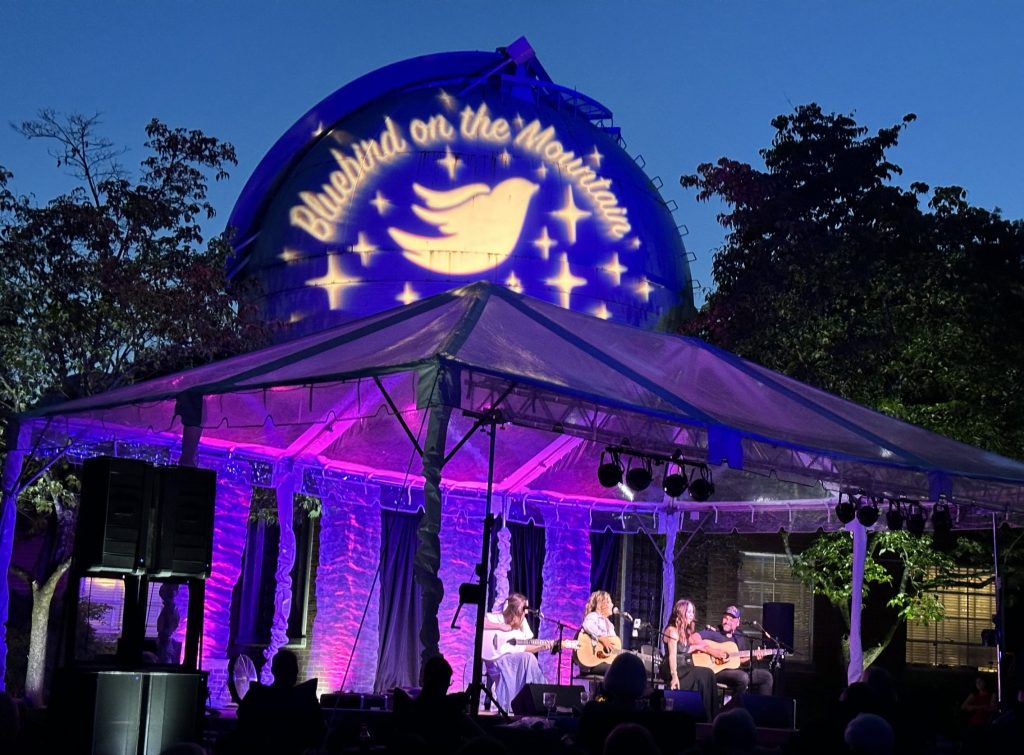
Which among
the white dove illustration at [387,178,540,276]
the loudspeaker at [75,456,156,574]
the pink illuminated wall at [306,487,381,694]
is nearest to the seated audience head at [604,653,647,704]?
the loudspeaker at [75,456,156,574]

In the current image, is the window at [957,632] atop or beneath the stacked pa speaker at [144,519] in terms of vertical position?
beneath

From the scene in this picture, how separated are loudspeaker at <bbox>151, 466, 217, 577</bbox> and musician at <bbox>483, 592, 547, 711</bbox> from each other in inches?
284

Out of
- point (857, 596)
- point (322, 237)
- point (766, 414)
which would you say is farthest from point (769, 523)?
point (322, 237)

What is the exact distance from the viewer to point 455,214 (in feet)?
65.8

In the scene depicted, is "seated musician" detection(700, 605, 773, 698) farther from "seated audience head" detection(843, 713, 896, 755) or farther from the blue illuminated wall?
"seated audience head" detection(843, 713, 896, 755)

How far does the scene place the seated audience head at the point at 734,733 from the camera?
5.87 metres

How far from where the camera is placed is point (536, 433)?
15930mm

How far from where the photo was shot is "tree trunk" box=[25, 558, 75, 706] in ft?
47.4

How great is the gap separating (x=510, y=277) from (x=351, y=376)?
11298 mm

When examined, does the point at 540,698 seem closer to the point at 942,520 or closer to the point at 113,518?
the point at 942,520

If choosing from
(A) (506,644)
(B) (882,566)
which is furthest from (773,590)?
(A) (506,644)

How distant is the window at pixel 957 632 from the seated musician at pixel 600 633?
8.44 metres

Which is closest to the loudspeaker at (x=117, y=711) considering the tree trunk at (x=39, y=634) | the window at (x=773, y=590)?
the tree trunk at (x=39, y=634)

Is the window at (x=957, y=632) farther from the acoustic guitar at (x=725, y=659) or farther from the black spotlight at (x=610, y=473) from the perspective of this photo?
the black spotlight at (x=610, y=473)
